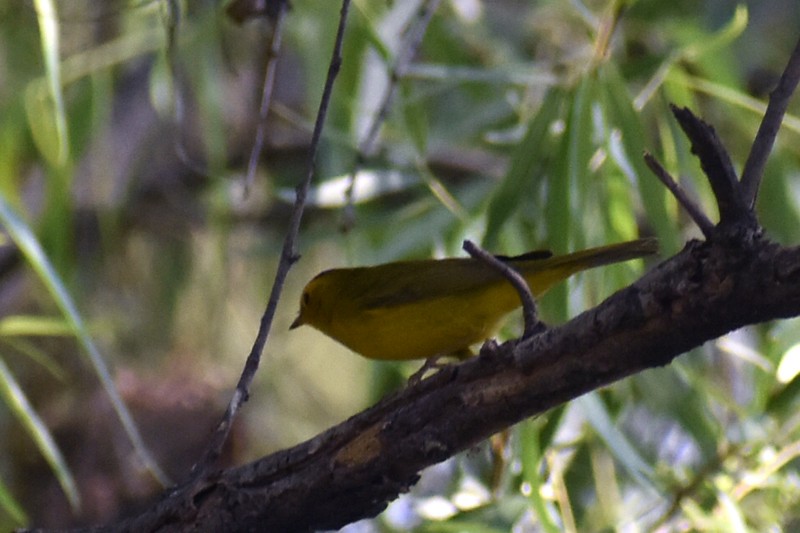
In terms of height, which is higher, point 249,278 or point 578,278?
point 249,278

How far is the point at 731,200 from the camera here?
A: 1271mm

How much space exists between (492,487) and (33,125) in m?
1.90

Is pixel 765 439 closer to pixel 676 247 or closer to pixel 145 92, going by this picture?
pixel 676 247

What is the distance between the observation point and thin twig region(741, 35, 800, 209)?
1.25m

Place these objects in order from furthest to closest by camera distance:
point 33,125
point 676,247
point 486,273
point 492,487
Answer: point 33,125, point 492,487, point 676,247, point 486,273

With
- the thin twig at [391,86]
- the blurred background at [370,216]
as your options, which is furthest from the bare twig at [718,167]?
the thin twig at [391,86]

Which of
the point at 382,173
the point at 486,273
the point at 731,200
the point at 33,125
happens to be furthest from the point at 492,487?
the point at 33,125

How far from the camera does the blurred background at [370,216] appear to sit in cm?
258

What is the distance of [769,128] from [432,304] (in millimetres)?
1170

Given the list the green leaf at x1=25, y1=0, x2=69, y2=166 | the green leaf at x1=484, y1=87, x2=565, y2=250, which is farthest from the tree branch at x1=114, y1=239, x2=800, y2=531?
the green leaf at x1=25, y1=0, x2=69, y2=166

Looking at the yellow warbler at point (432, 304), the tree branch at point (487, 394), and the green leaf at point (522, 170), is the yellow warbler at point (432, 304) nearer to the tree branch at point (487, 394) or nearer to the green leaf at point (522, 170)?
the green leaf at point (522, 170)

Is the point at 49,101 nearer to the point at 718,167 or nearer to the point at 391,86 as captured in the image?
the point at 391,86

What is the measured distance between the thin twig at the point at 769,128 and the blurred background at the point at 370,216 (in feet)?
2.49

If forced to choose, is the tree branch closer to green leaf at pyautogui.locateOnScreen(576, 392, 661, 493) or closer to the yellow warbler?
the yellow warbler
